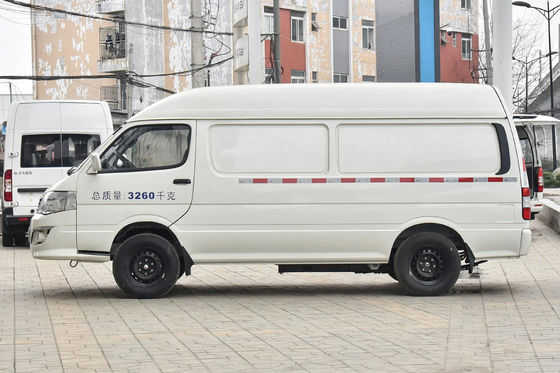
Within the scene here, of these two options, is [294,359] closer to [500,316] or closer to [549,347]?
[549,347]

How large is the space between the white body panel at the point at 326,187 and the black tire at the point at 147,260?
0.61 feet

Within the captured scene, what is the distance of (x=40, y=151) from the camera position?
69.4 feet

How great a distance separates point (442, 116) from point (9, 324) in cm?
526

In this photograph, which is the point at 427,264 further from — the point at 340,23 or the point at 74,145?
the point at 340,23

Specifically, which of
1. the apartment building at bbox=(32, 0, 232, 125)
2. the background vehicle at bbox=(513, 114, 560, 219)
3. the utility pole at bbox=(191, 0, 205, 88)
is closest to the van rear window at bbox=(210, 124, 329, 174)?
the background vehicle at bbox=(513, 114, 560, 219)

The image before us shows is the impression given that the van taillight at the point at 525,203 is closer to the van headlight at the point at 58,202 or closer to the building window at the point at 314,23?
the van headlight at the point at 58,202

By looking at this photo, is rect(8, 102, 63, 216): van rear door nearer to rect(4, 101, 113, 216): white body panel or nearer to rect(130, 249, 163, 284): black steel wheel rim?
rect(4, 101, 113, 216): white body panel

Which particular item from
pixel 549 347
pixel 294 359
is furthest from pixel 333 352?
pixel 549 347

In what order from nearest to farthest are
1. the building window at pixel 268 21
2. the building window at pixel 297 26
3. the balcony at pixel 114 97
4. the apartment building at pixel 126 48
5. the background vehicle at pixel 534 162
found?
the background vehicle at pixel 534 162 → the building window at pixel 268 21 → the building window at pixel 297 26 → the apartment building at pixel 126 48 → the balcony at pixel 114 97

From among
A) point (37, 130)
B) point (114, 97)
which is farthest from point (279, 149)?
point (114, 97)

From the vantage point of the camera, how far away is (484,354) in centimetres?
867

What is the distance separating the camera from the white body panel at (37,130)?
2095 cm

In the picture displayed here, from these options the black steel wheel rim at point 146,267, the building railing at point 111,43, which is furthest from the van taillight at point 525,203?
the building railing at point 111,43

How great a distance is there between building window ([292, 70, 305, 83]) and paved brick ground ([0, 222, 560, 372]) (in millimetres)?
37350
